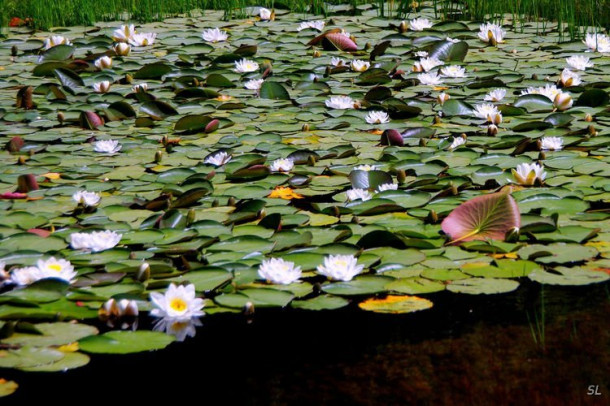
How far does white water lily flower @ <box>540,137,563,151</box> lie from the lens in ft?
10.3

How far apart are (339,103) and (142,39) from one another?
74.7 inches

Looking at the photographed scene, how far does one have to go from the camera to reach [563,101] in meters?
3.64

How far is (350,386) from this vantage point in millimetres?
1621

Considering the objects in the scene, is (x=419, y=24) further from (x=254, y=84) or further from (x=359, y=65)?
(x=254, y=84)

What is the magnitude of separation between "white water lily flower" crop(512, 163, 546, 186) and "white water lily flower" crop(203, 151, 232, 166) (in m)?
1.10

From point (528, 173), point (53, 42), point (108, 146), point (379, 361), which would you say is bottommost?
point (379, 361)

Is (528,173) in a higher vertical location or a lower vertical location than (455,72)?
lower

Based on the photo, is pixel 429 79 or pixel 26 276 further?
pixel 429 79

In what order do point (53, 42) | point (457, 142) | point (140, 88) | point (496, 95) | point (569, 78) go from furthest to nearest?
1. point (53, 42)
2. point (140, 88)
3. point (569, 78)
4. point (496, 95)
5. point (457, 142)

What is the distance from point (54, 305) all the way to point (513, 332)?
43.6 inches

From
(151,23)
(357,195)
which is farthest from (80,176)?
(151,23)

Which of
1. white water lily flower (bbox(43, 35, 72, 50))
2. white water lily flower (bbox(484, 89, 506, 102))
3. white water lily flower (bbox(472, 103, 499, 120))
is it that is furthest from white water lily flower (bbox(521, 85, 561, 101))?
white water lily flower (bbox(43, 35, 72, 50))

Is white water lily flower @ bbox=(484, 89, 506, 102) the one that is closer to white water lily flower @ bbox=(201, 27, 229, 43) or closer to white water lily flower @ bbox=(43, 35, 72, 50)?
white water lily flower @ bbox=(201, 27, 229, 43)

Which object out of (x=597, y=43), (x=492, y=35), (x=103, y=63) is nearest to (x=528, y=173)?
(x=597, y=43)
